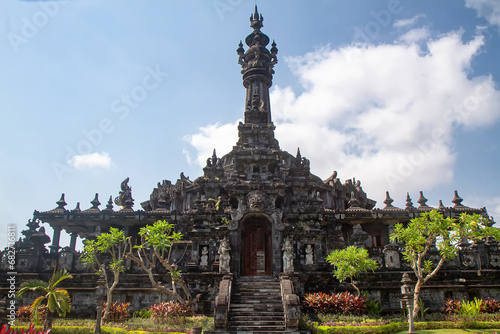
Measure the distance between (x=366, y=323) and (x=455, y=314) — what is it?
18.0 ft

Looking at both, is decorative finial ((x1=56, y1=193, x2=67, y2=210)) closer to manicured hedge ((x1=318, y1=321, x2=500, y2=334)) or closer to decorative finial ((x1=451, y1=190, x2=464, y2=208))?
manicured hedge ((x1=318, y1=321, x2=500, y2=334))

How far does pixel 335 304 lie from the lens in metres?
18.2

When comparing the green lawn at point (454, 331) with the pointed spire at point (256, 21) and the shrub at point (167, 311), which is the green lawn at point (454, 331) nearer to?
the shrub at point (167, 311)

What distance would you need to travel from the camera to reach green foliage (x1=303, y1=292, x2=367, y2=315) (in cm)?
1816

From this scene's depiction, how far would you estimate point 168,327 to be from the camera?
16594 millimetres

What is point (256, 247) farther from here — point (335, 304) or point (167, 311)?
point (167, 311)

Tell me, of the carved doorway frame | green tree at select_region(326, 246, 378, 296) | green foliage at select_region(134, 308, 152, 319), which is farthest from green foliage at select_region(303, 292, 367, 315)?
green foliage at select_region(134, 308, 152, 319)

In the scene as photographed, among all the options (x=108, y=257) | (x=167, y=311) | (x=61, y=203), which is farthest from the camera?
(x=61, y=203)

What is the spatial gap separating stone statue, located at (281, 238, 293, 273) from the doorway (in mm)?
1623

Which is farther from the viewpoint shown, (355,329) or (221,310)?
(221,310)

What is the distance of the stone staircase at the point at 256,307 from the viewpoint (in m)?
16.1

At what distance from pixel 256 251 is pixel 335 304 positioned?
5682 millimetres

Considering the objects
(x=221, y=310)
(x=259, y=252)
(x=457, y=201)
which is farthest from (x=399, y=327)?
(x=457, y=201)

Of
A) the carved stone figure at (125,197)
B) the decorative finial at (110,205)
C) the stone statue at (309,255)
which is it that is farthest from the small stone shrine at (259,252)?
the carved stone figure at (125,197)
